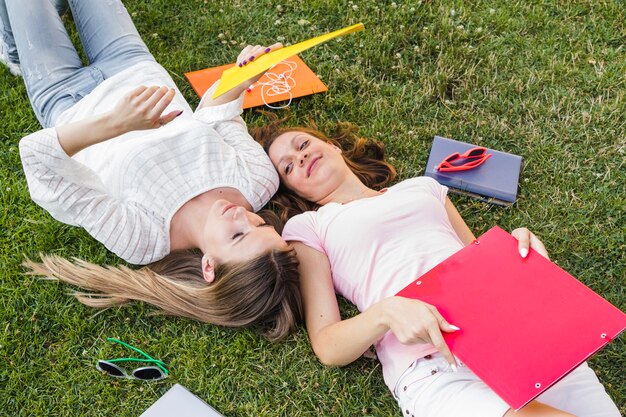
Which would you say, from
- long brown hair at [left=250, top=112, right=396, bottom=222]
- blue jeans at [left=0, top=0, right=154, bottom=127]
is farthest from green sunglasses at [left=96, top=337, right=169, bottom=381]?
blue jeans at [left=0, top=0, right=154, bottom=127]

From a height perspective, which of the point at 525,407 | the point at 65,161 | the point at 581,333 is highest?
the point at 65,161

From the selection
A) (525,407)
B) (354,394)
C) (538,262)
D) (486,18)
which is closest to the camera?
(525,407)

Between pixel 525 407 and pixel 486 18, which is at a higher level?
pixel 486 18

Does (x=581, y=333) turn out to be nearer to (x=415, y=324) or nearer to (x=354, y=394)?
(x=415, y=324)

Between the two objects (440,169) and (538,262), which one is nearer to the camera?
(538,262)

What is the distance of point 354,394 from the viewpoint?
2.82 meters

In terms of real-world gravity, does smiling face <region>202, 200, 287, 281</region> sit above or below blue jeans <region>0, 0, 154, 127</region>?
below

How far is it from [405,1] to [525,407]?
132 inches

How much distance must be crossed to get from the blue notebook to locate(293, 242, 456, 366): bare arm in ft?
3.46

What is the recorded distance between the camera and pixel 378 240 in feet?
9.60

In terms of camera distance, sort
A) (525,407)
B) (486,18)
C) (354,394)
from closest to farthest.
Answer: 1. (525,407)
2. (354,394)
3. (486,18)

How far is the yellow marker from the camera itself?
9.32ft

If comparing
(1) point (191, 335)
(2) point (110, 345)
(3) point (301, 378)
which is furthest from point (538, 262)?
(2) point (110, 345)

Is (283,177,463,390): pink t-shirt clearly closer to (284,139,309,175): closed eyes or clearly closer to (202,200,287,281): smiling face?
(202,200,287,281): smiling face
